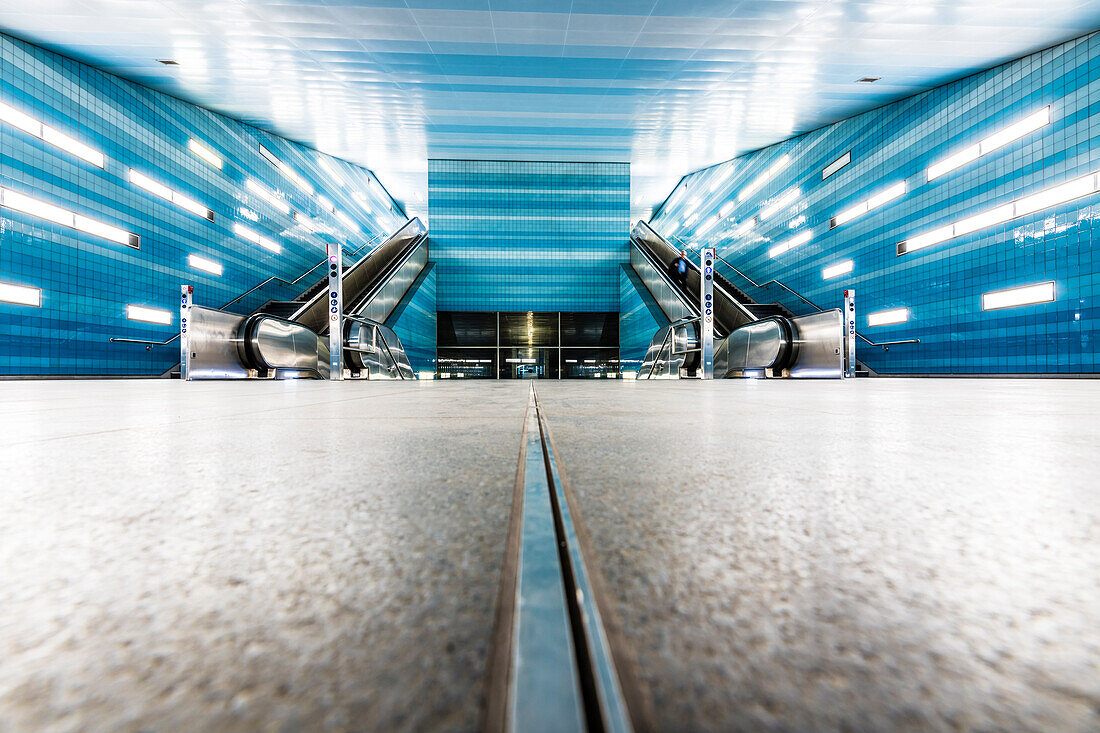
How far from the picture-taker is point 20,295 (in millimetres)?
7430

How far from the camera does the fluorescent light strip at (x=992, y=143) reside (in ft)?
25.0

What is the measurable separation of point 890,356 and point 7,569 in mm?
11978

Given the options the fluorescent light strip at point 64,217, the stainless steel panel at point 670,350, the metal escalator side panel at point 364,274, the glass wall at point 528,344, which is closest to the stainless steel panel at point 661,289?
the stainless steel panel at point 670,350

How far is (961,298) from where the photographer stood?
8.55 meters

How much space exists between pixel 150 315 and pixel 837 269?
48.2 ft

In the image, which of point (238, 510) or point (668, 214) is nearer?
point (238, 510)

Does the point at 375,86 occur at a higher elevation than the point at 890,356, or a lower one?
higher

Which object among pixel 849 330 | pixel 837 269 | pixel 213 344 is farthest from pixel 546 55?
pixel 213 344

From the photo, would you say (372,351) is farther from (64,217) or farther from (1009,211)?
(1009,211)

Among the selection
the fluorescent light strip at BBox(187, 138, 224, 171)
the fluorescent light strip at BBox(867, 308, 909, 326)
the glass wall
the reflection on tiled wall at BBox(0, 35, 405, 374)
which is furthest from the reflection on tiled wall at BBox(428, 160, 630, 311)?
the fluorescent light strip at BBox(867, 308, 909, 326)

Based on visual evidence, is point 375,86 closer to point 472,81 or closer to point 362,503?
point 472,81

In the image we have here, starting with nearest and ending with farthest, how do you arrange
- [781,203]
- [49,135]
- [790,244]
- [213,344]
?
[213,344]
[49,135]
[790,244]
[781,203]

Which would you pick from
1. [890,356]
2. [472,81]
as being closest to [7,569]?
[890,356]

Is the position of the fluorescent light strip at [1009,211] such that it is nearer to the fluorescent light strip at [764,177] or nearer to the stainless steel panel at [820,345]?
the stainless steel panel at [820,345]
